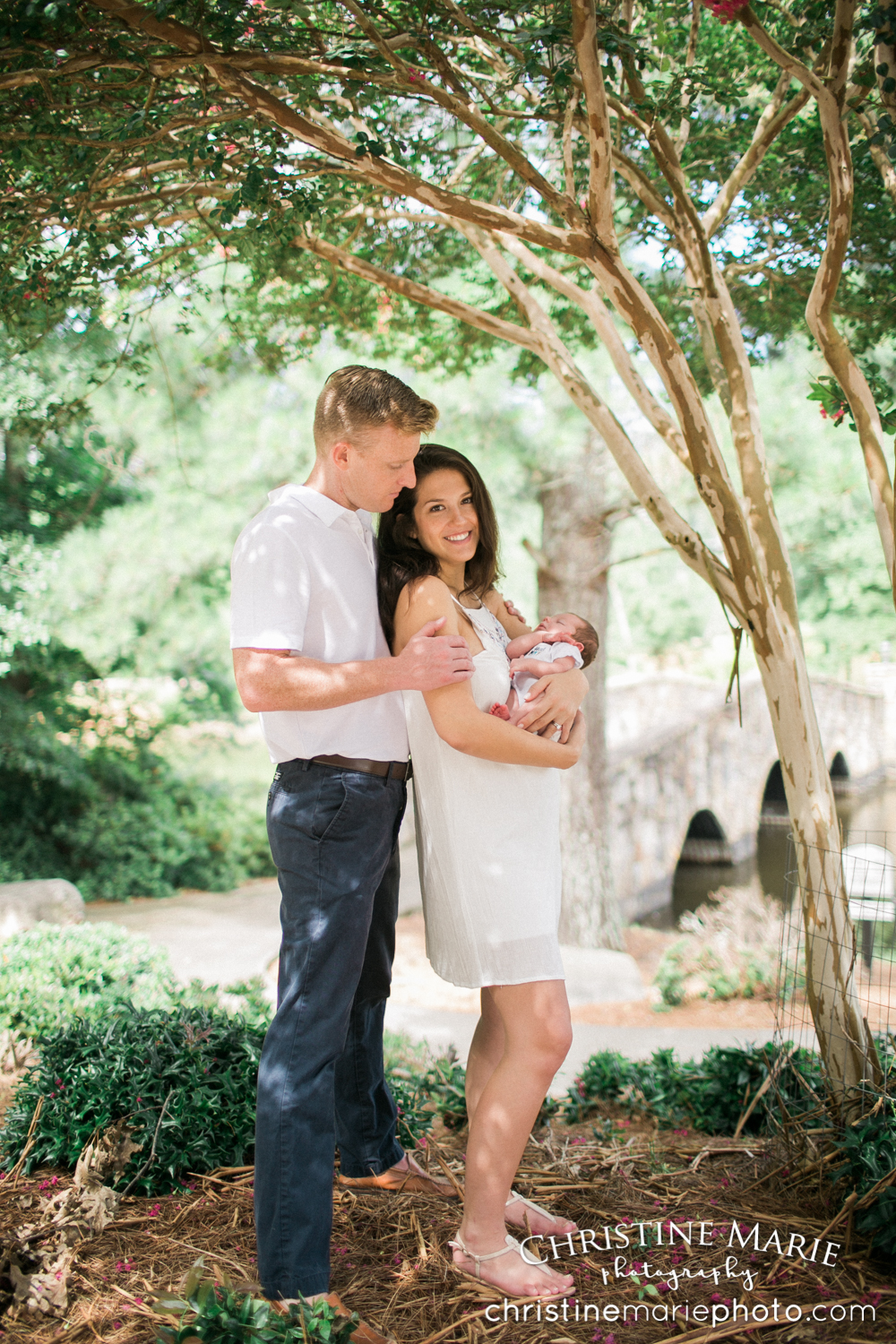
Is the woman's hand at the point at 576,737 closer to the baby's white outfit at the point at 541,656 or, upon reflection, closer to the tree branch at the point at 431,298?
the baby's white outfit at the point at 541,656

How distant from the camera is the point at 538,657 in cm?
223

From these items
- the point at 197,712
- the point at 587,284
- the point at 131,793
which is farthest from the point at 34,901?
the point at 587,284

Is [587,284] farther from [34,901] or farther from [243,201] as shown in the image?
[34,901]

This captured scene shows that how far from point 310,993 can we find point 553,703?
29.5 inches

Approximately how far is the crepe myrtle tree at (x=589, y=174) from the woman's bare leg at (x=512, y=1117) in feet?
3.36

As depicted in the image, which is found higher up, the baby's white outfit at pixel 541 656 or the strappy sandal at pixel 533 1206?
the baby's white outfit at pixel 541 656

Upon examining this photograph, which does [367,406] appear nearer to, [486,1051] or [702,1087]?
[486,1051]

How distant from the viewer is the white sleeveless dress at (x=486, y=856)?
2.04 m

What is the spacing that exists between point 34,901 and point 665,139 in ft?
18.5

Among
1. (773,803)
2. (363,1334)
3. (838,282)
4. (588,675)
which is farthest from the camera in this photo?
(773,803)

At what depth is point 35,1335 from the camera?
6.24ft

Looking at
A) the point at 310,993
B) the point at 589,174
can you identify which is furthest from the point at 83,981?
the point at 589,174

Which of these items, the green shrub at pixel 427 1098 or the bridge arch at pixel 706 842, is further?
the bridge arch at pixel 706 842

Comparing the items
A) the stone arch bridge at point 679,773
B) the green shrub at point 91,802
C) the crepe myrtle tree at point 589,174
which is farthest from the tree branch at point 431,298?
the stone arch bridge at point 679,773
